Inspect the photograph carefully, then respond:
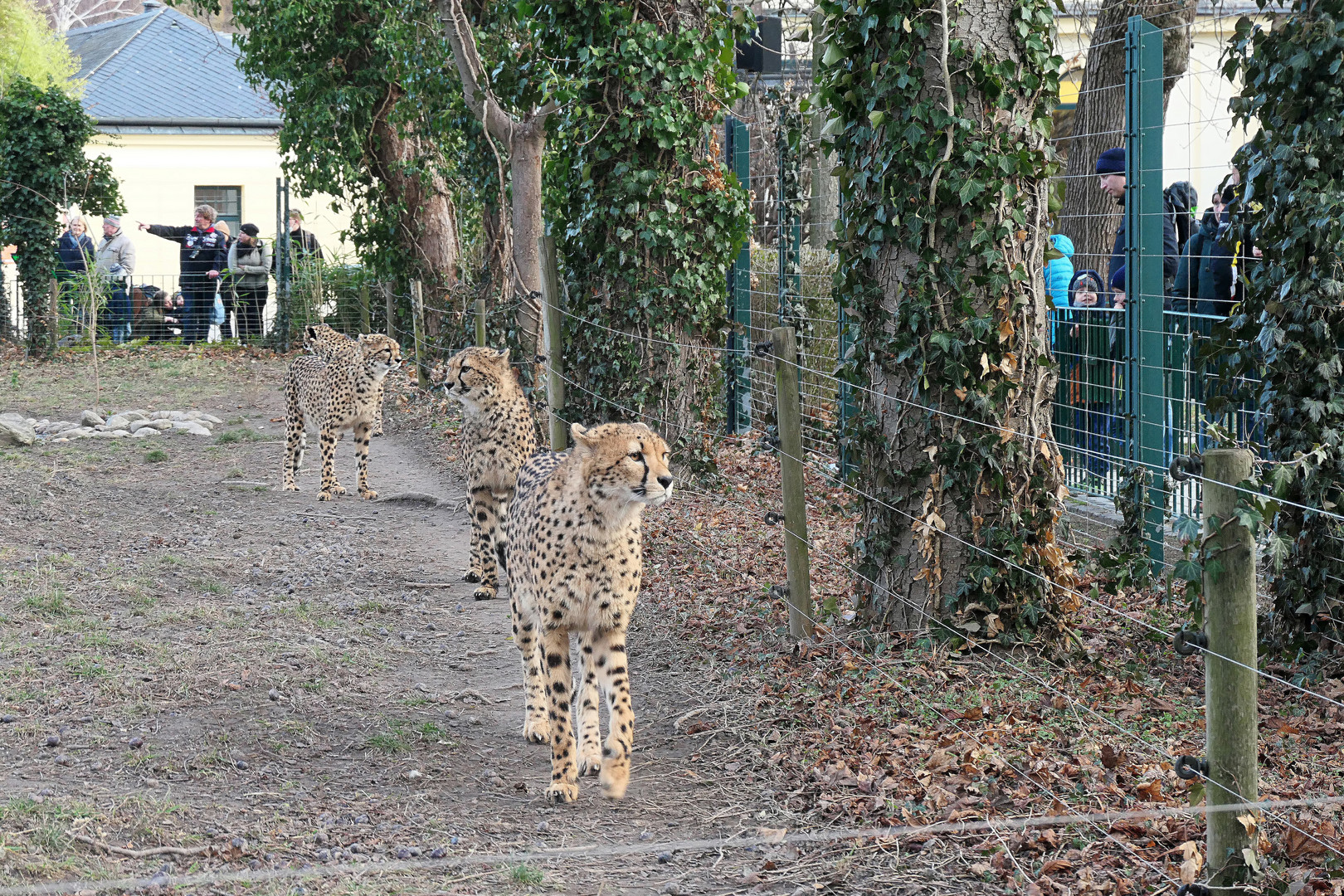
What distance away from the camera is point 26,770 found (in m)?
4.69

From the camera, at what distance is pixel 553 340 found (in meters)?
9.33

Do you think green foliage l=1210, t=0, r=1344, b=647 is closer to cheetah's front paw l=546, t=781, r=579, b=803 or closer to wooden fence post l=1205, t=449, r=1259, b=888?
wooden fence post l=1205, t=449, r=1259, b=888

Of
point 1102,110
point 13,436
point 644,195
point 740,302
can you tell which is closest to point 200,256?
point 13,436

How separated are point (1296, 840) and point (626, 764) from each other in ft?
7.10

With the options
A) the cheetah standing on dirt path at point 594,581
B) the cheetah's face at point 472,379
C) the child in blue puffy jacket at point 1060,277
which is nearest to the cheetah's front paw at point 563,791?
the cheetah standing on dirt path at point 594,581

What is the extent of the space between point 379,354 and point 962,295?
612cm

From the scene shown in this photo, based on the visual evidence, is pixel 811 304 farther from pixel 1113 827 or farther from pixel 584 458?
pixel 1113 827

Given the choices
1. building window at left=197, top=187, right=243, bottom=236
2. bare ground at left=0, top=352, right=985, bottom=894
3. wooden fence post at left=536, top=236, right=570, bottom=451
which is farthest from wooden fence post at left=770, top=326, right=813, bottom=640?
building window at left=197, top=187, right=243, bottom=236

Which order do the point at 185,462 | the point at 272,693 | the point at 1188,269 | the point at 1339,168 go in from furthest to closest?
the point at 185,462 < the point at 1188,269 < the point at 272,693 < the point at 1339,168

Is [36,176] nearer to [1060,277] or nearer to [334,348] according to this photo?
[334,348]

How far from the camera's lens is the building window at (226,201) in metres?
32.4

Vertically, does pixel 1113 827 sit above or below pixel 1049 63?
below

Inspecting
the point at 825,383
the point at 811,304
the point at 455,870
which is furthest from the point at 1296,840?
the point at 811,304

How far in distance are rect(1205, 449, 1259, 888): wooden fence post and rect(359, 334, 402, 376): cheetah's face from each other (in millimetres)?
8007
